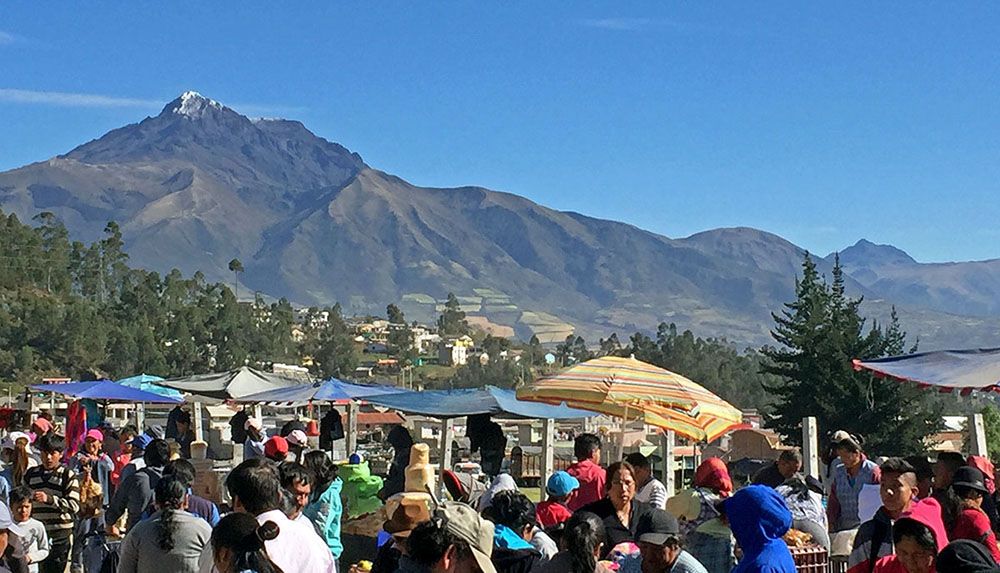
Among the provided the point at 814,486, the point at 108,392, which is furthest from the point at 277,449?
the point at 108,392

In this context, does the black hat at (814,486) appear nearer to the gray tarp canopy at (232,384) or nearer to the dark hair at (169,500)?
the dark hair at (169,500)

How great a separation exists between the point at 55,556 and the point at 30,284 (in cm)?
9658

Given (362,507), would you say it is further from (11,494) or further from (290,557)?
(290,557)

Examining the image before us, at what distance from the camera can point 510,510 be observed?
5668mm

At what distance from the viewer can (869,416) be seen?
127 feet

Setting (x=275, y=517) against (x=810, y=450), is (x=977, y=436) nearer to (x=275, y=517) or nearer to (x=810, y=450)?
(x=810, y=450)

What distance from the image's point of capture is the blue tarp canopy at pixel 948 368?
9.77 meters

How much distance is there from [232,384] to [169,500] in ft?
43.0

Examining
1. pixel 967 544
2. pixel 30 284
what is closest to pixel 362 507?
pixel 967 544

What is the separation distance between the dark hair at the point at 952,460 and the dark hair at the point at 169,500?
4.06 m

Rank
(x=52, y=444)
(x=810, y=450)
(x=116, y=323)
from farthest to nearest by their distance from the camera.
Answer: (x=116, y=323), (x=810, y=450), (x=52, y=444)

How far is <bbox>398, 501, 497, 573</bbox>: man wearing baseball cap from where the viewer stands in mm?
4043

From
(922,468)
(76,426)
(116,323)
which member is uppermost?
(116,323)

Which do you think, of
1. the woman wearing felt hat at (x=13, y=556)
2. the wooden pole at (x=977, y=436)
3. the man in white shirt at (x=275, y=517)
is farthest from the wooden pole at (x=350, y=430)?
the man in white shirt at (x=275, y=517)
